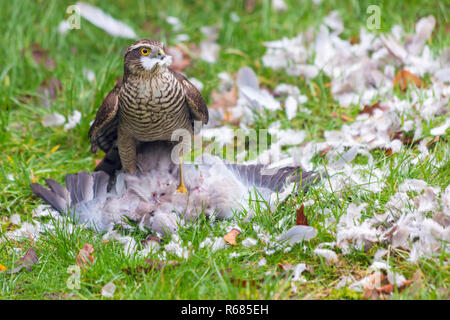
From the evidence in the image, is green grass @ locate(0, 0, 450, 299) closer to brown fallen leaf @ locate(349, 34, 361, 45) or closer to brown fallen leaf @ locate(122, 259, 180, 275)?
brown fallen leaf @ locate(122, 259, 180, 275)

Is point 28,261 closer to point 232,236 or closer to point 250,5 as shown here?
point 232,236

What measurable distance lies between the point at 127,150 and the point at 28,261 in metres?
1.07

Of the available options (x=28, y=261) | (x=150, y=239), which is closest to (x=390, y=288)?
(x=150, y=239)

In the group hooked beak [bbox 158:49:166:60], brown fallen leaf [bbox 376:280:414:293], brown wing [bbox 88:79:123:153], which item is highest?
hooked beak [bbox 158:49:166:60]

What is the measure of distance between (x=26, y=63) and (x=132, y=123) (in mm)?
2335

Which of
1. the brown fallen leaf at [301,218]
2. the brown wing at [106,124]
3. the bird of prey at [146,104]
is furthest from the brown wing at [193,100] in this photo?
the brown fallen leaf at [301,218]

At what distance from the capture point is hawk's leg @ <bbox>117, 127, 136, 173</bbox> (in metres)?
3.85

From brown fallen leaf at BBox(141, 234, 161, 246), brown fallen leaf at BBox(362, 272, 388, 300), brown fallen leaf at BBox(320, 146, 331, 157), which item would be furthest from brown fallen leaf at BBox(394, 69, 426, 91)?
brown fallen leaf at BBox(141, 234, 161, 246)

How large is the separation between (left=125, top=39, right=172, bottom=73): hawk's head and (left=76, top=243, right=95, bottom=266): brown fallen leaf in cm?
105

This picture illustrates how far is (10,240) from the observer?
3.47 metres

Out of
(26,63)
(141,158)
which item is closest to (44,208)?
(141,158)

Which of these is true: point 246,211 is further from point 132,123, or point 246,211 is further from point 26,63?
point 26,63

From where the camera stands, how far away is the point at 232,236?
3.22 meters

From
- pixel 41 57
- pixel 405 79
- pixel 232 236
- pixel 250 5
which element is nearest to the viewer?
pixel 232 236
